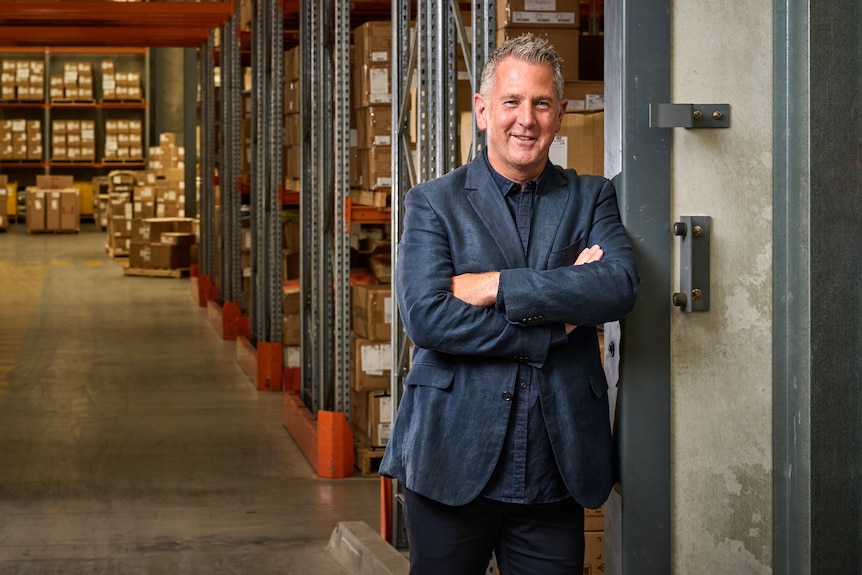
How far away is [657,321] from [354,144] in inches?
167

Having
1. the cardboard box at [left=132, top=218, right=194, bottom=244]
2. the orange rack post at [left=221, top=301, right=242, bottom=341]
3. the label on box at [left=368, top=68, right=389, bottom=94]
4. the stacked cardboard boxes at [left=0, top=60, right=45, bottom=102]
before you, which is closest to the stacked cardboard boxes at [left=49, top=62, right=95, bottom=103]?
the stacked cardboard boxes at [left=0, top=60, right=45, bottom=102]

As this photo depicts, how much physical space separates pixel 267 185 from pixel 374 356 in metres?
3.60

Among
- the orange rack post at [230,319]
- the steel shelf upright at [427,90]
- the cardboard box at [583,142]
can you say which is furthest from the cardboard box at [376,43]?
the orange rack post at [230,319]

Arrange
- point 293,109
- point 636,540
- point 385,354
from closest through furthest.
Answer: point 636,540
point 385,354
point 293,109

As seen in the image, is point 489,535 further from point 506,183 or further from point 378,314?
point 378,314

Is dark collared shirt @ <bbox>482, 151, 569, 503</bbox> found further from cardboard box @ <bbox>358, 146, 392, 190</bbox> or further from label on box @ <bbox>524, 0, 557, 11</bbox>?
cardboard box @ <bbox>358, 146, 392, 190</bbox>

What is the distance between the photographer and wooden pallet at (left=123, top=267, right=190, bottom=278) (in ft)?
59.1

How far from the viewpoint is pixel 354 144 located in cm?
680

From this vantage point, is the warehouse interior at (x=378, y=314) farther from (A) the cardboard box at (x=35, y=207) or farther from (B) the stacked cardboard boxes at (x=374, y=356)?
(A) the cardboard box at (x=35, y=207)

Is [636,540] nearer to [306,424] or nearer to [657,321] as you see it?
[657,321]

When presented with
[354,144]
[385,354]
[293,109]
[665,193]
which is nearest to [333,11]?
[354,144]

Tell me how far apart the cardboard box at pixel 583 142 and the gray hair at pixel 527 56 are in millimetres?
1593

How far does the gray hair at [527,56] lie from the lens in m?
2.60

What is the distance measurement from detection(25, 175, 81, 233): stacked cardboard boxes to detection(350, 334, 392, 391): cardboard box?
66.0 feet
